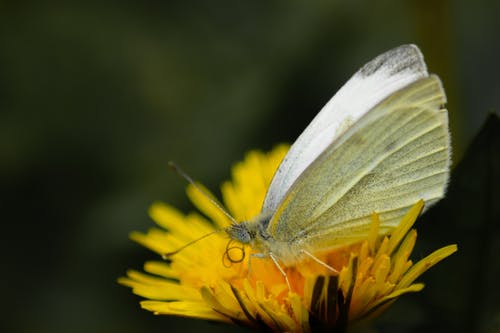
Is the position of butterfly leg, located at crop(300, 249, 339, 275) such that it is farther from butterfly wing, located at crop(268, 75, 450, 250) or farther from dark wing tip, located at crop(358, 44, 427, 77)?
dark wing tip, located at crop(358, 44, 427, 77)

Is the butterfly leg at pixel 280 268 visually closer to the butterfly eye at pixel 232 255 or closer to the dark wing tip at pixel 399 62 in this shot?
the butterfly eye at pixel 232 255

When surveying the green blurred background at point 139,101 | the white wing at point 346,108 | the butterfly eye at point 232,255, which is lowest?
the butterfly eye at point 232,255

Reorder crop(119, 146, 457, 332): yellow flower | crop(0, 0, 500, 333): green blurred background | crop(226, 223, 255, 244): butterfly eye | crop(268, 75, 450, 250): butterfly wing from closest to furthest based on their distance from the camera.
Answer: crop(119, 146, 457, 332): yellow flower → crop(268, 75, 450, 250): butterfly wing → crop(226, 223, 255, 244): butterfly eye → crop(0, 0, 500, 333): green blurred background

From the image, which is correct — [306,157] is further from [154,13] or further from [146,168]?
[154,13]

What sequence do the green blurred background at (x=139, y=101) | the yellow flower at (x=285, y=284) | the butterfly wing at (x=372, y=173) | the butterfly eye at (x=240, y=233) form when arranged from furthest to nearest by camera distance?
the green blurred background at (x=139, y=101) → the butterfly eye at (x=240, y=233) → the butterfly wing at (x=372, y=173) → the yellow flower at (x=285, y=284)

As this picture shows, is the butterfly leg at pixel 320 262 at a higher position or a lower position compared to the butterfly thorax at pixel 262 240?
lower

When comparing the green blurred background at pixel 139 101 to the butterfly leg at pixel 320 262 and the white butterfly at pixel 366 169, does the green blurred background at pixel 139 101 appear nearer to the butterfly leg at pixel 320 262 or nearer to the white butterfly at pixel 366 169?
the white butterfly at pixel 366 169

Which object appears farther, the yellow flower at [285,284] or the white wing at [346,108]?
the white wing at [346,108]

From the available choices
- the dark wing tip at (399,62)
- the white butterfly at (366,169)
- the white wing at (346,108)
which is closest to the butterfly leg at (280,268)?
the white butterfly at (366,169)

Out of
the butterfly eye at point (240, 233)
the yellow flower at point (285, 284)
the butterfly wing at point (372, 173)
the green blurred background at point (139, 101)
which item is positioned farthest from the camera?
the green blurred background at point (139, 101)

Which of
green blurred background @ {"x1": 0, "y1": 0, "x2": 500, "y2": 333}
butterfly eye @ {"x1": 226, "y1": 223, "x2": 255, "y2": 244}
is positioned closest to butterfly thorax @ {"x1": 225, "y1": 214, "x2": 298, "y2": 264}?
butterfly eye @ {"x1": 226, "y1": 223, "x2": 255, "y2": 244}
